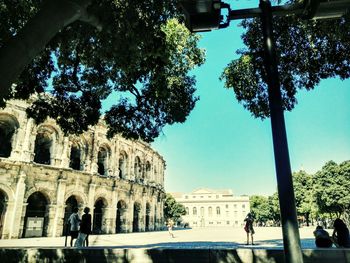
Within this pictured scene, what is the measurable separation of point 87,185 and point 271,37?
968 inches

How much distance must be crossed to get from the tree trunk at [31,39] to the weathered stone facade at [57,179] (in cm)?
1761

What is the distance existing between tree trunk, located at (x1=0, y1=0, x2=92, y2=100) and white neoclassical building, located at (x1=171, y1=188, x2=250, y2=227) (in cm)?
9618

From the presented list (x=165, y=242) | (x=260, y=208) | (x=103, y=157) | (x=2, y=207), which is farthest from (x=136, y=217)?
(x=260, y=208)

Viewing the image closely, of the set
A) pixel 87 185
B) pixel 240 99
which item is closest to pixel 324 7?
pixel 240 99

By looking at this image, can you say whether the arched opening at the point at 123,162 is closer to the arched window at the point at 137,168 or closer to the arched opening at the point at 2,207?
the arched window at the point at 137,168

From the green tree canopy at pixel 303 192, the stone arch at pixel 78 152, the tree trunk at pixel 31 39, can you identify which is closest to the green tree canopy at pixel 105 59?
the tree trunk at pixel 31 39

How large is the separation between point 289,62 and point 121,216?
25.1m

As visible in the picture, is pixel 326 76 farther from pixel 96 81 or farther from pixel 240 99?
pixel 96 81

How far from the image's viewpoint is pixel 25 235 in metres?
20.1

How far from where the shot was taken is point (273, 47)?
298 cm

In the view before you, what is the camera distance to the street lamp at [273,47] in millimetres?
2369

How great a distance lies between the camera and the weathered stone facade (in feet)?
64.7

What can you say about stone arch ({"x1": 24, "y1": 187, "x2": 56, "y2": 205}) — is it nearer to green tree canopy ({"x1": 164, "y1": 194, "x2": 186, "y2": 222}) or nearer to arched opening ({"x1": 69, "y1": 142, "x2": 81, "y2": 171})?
arched opening ({"x1": 69, "y1": 142, "x2": 81, "y2": 171})

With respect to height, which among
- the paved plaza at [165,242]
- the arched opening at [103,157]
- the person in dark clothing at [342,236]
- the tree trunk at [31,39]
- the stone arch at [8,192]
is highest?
the arched opening at [103,157]
